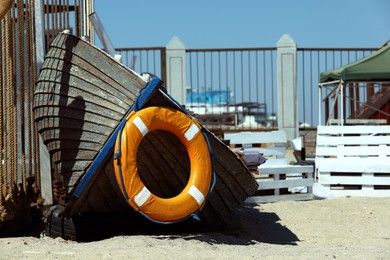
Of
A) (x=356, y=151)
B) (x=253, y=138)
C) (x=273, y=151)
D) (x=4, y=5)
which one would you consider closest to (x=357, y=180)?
(x=356, y=151)

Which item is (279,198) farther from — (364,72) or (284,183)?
(364,72)

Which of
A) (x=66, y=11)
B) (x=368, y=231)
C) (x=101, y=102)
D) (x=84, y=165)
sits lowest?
(x=368, y=231)

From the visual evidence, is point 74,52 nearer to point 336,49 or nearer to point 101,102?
point 101,102

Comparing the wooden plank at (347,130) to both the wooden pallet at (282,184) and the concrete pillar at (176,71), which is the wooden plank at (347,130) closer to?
the wooden pallet at (282,184)

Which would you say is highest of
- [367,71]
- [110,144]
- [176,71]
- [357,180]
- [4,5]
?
[4,5]

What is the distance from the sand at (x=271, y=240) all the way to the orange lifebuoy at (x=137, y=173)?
0.87ft

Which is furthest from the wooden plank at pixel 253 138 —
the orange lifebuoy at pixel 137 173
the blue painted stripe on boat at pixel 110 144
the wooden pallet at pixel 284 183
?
the blue painted stripe on boat at pixel 110 144

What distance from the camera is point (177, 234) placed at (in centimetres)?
677

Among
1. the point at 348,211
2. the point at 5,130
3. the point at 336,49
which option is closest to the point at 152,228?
the point at 5,130

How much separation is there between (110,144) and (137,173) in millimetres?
347

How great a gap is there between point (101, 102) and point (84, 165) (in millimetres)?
572

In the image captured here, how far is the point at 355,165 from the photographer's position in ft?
35.0

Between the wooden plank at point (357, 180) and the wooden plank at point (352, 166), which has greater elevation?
the wooden plank at point (352, 166)

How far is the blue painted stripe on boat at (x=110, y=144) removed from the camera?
6277 millimetres
